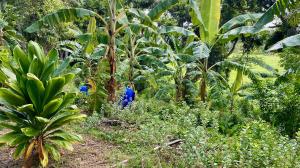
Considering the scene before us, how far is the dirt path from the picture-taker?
503 centimetres

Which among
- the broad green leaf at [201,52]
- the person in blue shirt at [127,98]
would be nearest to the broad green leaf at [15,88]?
the person in blue shirt at [127,98]

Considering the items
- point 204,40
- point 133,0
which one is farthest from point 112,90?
point 133,0

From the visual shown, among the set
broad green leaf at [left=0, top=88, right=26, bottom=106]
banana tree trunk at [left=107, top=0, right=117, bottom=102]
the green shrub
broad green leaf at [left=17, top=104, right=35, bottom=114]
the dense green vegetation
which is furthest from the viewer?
banana tree trunk at [left=107, top=0, right=117, bottom=102]

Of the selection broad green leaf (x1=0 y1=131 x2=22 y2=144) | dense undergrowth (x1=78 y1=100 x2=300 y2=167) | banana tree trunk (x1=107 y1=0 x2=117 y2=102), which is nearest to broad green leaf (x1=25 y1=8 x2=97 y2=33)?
banana tree trunk (x1=107 y1=0 x2=117 y2=102)

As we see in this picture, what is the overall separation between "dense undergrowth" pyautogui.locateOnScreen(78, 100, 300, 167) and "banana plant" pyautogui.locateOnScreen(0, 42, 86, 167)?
2.82 feet

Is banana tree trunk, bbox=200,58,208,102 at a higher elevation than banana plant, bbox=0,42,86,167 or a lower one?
lower

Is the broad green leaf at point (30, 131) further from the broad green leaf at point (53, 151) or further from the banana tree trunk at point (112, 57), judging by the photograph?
the banana tree trunk at point (112, 57)

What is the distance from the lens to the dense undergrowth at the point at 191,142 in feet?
11.8

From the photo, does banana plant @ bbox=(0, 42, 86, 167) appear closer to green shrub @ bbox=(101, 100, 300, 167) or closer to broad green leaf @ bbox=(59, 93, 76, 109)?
broad green leaf @ bbox=(59, 93, 76, 109)

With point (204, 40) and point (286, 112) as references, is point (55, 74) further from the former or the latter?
point (204, 40)

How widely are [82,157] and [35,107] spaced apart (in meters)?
1.06

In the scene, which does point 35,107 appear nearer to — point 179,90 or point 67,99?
point 67,99

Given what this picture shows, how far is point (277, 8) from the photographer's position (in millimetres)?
6215

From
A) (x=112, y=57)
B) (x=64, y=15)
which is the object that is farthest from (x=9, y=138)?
(x=64, y=15)
